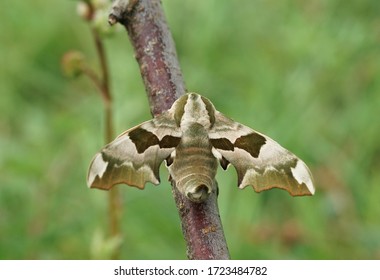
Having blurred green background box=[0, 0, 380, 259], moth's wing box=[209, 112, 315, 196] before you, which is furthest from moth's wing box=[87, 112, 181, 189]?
blurred green background box=[0, 0, 380, 259]

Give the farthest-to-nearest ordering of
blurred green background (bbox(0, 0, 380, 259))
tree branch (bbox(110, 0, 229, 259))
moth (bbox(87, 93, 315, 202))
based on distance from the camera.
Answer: blurred green background (bbox(0, 0, 380, 259)), moth (bbox(87, 93, 315, 202)), tree branch (bbox(110, 0, 229, 259))

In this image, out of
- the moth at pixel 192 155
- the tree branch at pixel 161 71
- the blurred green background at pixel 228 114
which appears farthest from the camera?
the blurred green background at pixel 228 114

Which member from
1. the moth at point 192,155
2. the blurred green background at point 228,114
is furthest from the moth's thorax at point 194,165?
the blurred green background at point 228,114

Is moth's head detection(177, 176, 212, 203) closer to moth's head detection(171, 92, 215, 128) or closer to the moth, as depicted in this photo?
the moth

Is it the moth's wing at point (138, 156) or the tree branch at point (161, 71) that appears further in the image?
the moth's wing at point (138, 156)

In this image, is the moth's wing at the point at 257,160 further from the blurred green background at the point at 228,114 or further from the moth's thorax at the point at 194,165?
the blurred green background at the point at 228,114

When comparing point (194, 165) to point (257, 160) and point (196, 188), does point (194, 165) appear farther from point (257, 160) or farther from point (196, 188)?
point (257, 160)
